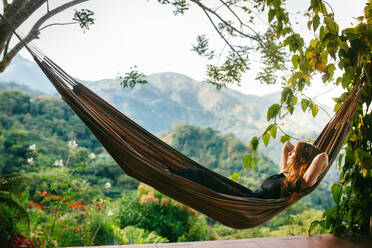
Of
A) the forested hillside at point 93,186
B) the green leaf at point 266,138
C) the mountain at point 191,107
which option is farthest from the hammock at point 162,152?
the mountain at point 191,107

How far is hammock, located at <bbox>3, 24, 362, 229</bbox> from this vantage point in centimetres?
133

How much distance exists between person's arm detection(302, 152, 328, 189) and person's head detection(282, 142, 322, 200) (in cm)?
5

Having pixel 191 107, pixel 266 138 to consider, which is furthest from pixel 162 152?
pixel 191 107

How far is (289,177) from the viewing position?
182 centimetres

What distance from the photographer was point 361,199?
6.01 feet

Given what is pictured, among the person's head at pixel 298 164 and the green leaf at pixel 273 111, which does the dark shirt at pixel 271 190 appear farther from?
the green leaf at pixel 273 111

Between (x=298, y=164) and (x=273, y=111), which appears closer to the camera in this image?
(x=273, y=111)

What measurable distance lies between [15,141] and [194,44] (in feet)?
28.8

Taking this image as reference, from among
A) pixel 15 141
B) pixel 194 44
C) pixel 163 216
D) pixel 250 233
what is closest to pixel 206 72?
pixel 194 44

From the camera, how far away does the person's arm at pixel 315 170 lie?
160cm

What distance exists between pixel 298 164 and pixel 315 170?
245mm

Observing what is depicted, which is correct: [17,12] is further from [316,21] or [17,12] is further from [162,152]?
[316,21]

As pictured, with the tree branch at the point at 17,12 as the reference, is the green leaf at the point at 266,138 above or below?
below

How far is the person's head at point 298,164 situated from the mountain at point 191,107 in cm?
1330
